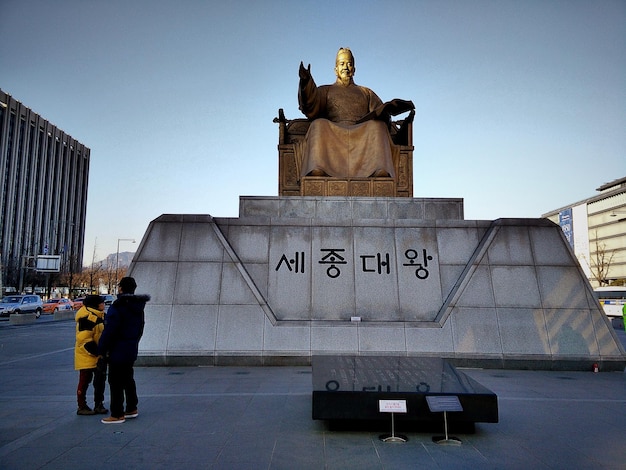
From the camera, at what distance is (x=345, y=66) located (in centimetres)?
1415

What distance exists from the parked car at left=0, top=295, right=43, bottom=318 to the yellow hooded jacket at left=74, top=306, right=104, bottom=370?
2725 cm

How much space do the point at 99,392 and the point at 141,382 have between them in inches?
76.2

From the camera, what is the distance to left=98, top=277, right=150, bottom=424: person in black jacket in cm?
513

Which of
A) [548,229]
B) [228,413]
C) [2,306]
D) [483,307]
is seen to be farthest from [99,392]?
[2,306]

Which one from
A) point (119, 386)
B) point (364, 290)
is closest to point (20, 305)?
point (364, 290)

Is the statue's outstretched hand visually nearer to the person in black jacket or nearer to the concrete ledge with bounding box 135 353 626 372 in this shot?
the concrete ledge with bounding box 135 353 626 372

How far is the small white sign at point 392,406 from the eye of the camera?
444 cm

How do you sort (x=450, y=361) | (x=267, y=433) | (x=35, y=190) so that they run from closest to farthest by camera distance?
(x=267, y=433) < (x=450, y=361) < (x=35, y=190)

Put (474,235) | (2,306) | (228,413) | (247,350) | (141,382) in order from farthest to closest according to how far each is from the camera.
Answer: (2,306)
(474,235)
(247,350)
(141,382)
(228,413)

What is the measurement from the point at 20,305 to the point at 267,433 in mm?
31331

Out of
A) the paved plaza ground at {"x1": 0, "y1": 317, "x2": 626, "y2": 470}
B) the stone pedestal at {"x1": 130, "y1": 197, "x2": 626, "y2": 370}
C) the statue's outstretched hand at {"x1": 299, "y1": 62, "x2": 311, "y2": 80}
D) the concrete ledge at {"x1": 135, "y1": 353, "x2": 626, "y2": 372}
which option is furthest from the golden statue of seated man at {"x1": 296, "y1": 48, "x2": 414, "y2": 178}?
the paved plaza ground at {"x1": 0, "y1": 317, "x2": 626, "y2": 470}

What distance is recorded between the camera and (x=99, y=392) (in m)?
5.52

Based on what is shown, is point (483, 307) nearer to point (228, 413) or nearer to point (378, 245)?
point (378, 245)

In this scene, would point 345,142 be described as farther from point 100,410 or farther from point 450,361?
point 100,410
